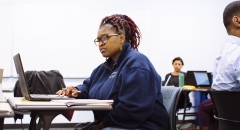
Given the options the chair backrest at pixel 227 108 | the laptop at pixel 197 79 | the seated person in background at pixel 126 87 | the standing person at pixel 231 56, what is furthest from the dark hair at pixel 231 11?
the laptop at pixel 197 79

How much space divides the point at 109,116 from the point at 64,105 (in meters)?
0.33

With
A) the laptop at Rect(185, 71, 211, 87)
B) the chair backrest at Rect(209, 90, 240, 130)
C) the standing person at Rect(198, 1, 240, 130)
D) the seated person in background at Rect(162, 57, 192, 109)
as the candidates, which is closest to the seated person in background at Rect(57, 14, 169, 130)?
the chair backrest at Rect(209, 90, 240, 130)

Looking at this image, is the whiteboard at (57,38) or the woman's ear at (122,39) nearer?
the woman's ear at (122,39)

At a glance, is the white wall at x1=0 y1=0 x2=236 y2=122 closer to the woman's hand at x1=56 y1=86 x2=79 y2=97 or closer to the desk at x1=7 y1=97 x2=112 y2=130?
the woman's hand at x1=56 y1=86 x2=79 y2=97

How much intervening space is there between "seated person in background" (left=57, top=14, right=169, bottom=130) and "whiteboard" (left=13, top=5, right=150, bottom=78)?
3881mm

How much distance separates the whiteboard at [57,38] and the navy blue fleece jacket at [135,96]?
412cm

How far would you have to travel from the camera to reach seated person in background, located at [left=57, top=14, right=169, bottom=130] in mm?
1615

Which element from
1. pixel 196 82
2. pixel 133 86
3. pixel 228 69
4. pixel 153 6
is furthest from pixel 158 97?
pixel 153 6

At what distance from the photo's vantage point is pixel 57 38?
584cm

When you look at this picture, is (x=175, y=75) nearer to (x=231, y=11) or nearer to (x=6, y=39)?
(x=6, y=39)

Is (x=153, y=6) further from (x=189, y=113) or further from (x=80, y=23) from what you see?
(x=189, y=113)

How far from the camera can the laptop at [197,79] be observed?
17.6ft

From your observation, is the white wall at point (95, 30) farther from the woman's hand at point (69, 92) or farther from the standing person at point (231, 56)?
the standing person at point (231, 56)

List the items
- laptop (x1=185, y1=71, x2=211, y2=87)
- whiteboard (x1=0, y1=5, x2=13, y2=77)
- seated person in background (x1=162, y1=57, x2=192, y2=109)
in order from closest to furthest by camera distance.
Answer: laptop (x1=185, y1=71, x2=211, y2=87) → whiteboard (x1=0, y1=5, x2=13, y2=77) → seated person in background (x1=162, y1=57, x2=192, y2=109)
